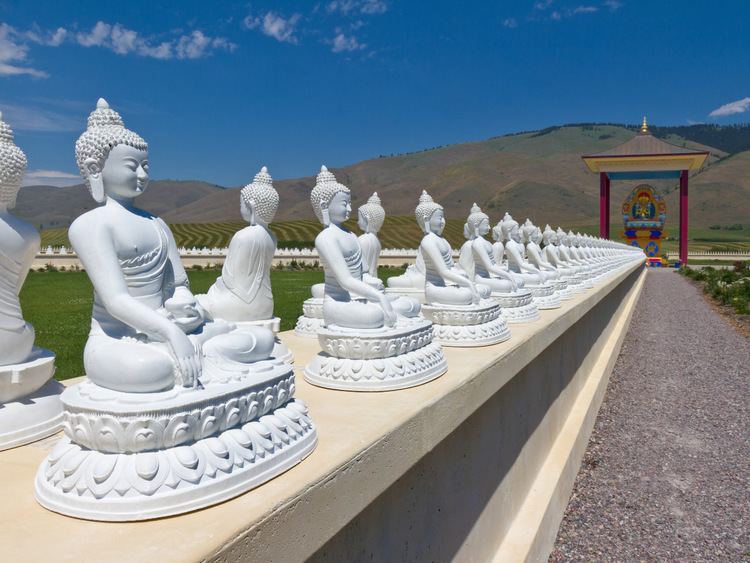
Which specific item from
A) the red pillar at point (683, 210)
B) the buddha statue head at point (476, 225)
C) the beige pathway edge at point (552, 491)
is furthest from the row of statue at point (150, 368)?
the red pillar at point (683, 210)

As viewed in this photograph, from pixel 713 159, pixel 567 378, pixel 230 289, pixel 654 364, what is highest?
pixel 713 159

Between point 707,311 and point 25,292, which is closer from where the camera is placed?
point 25,292

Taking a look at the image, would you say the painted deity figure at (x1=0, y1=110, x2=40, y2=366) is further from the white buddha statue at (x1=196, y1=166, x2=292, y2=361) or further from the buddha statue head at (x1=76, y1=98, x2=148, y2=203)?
the white buddha statue at (x1=196, y1=166, x2=292, y2=361)

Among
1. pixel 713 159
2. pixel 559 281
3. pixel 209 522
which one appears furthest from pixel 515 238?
pixel 713 159

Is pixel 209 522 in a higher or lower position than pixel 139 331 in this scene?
lower

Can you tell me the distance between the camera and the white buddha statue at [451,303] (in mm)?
4086

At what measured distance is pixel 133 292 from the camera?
2150mm

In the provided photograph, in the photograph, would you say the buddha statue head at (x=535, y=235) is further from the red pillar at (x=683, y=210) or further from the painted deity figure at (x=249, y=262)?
the red pillar at (x=683, y=210)

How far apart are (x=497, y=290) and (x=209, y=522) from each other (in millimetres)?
4012

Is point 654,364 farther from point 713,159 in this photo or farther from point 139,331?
point 713,159

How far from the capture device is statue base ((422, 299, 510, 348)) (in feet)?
13.3

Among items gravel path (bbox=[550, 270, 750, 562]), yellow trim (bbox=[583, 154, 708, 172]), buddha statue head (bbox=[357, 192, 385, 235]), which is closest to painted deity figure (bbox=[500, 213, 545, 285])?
buddha statue head (bbox=[357, 192, 385, 235])

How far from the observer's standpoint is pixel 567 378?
20.8 ft

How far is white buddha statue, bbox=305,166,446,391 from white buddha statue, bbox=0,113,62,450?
1.31 metres
